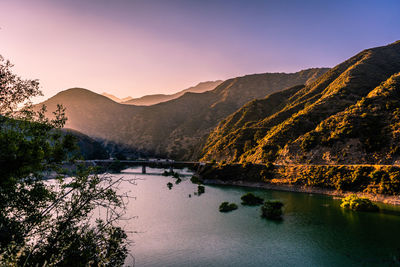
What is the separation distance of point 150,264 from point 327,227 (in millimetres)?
30129

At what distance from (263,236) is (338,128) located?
194 ft

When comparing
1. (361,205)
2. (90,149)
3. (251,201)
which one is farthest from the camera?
(90,149)

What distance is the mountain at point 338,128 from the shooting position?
241 ft

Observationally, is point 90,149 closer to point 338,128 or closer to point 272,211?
point 338,128

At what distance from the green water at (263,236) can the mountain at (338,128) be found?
22313 millimetres

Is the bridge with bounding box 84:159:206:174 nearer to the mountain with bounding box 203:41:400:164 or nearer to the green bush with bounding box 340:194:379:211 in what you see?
the mountain with bounding box 203:41:400:164

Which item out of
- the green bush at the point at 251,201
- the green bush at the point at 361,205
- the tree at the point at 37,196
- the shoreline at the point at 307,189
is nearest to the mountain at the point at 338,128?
the shoreline at the point at 307,189

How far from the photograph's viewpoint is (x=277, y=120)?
127438 mm

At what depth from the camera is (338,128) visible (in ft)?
271

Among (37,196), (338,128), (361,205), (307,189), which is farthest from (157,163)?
(37,196)

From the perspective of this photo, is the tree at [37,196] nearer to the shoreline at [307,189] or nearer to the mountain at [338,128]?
the shoreline at [307,189]

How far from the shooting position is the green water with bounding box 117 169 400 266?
30.5 meters

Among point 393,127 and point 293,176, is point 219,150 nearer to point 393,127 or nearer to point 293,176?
point 293,176

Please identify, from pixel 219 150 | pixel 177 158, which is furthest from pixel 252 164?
pixel 177 158
